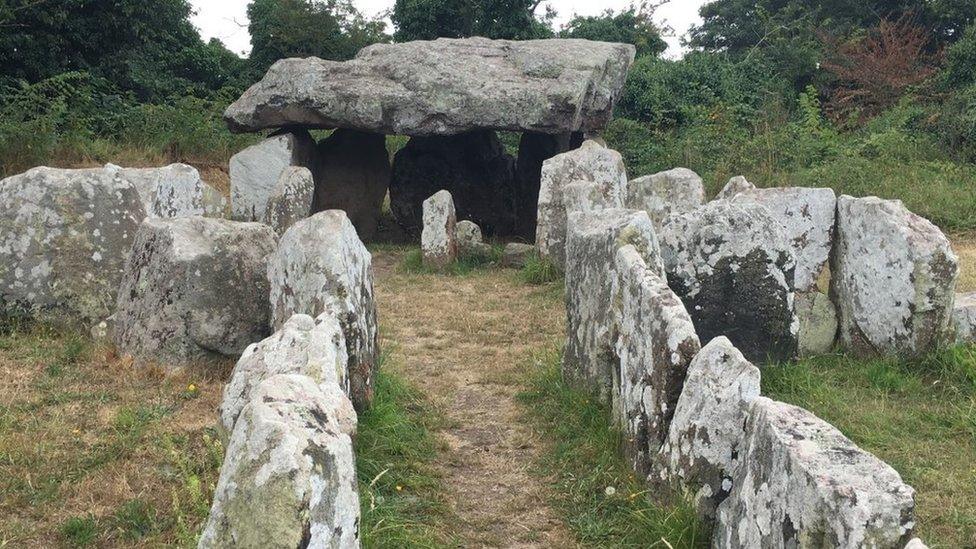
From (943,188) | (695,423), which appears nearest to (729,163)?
(943,188)

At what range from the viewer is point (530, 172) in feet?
54.9

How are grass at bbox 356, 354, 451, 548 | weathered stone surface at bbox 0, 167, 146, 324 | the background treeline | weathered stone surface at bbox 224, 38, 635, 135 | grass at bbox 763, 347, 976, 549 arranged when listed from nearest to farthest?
grass at bbox 356, 354, 451, 548
grass at bbox 763, 347, 976, 549
weathered stone surface at bbox 0, 167, 146, 324
weathered stone surface at bbox 224, 38, 635, 135
the background treeline

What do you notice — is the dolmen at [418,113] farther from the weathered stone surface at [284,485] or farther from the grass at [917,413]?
the weathered stone surface at [284,485]

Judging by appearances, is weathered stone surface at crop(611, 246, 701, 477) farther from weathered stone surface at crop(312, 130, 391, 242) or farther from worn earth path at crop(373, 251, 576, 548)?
weathered stone surface at crop(312, 130, 391, 242)

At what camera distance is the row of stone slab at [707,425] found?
2.80 metres

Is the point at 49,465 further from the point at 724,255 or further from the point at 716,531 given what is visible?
the point at 724,255

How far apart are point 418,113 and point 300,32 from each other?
45.6 feet

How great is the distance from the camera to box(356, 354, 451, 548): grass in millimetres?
4277

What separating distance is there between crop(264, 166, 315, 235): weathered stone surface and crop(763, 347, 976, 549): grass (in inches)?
270

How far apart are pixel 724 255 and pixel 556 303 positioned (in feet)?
10.6

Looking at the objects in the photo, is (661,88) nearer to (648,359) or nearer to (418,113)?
(418,113)

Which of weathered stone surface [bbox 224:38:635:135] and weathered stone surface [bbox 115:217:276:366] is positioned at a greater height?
weathered stone surface [bbox 224:38:635:135]

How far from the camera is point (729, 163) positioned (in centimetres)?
1655

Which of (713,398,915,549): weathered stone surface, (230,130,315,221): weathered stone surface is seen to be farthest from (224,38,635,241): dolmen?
(713,398,915,549): weathered stone surface
